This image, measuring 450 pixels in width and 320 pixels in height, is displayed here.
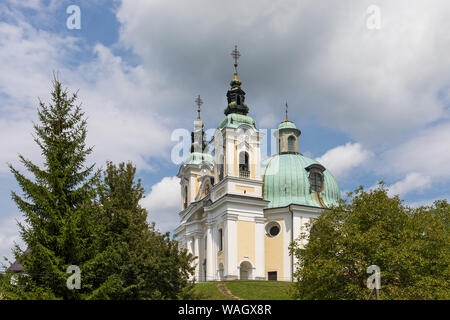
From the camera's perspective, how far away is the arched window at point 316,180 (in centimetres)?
5503

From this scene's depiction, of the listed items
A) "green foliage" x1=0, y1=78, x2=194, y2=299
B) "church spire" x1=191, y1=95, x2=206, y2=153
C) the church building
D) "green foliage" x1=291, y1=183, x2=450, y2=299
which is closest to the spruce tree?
"green foliage" x1=0, y1=78, x2=194, y2=299

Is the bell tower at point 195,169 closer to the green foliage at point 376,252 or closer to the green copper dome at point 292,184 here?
the green copper dome at point 292,184

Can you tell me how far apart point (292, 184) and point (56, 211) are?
35.6m

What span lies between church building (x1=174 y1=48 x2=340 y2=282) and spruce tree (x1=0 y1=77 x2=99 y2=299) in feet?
91.0

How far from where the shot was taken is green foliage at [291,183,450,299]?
2750 cm

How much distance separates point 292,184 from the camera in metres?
54.3

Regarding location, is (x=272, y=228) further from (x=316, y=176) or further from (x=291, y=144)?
(x=291, y=144)

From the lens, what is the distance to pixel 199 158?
66125 mm

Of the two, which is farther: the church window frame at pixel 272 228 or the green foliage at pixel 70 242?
→ the church window frame at pixel 272 228

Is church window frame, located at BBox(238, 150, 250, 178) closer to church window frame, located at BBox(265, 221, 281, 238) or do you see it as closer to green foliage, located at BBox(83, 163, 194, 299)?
church window frame, located at BBox(265, 221, 281, 238)

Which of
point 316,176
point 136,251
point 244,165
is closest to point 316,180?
point 316,176

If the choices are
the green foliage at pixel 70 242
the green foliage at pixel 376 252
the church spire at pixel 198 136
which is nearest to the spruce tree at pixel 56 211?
the green foliage at pixel 70 242

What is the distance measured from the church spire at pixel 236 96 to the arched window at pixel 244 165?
5.89m
